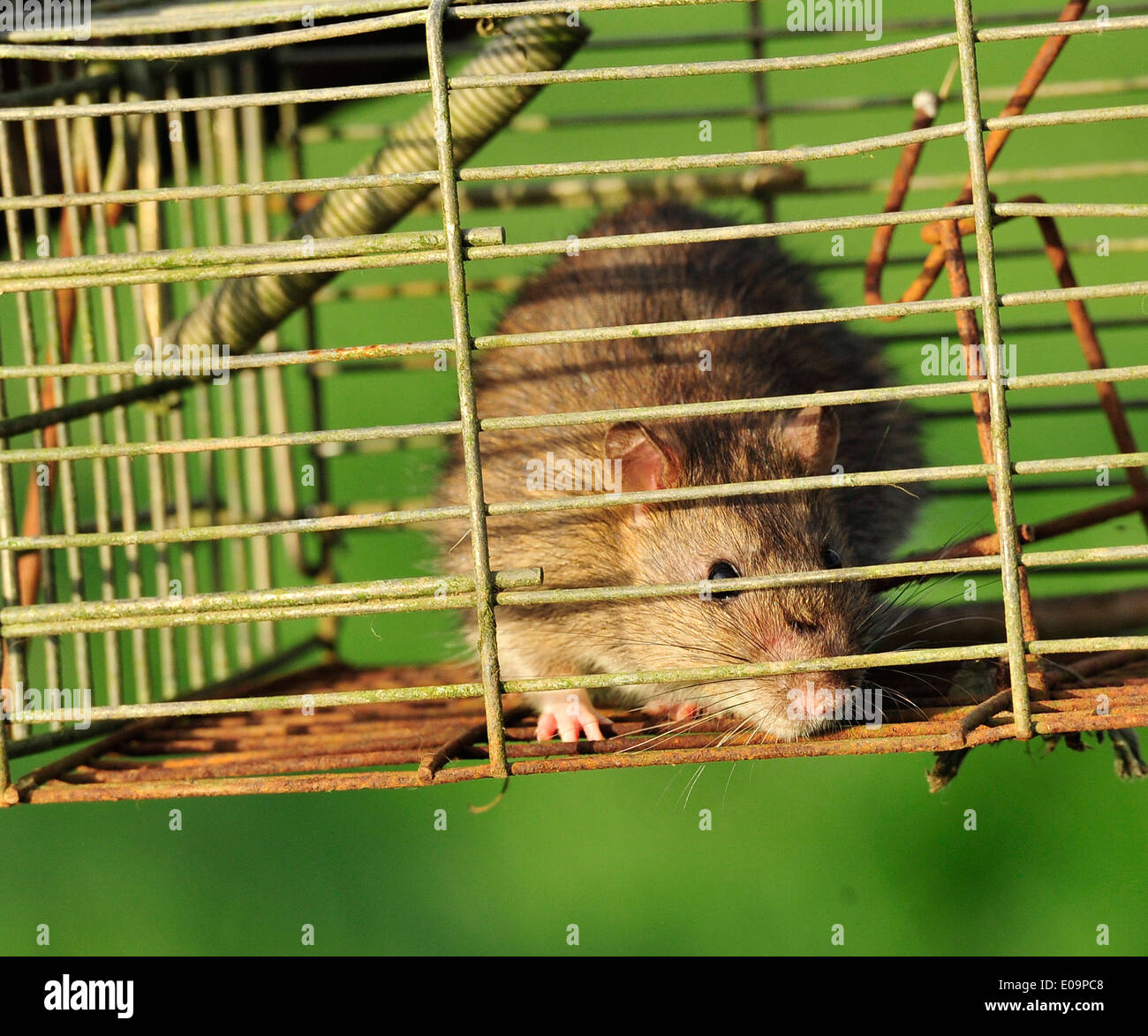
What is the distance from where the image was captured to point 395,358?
2910 mm

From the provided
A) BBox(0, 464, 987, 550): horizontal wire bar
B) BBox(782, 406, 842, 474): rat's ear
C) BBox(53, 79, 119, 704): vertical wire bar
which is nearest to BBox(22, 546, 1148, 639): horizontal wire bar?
BBox(0, 464, 987, 550): horizontal wire bar

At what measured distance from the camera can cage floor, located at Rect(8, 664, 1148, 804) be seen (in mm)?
2246

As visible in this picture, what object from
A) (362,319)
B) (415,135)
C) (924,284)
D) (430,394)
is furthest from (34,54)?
(362,319)

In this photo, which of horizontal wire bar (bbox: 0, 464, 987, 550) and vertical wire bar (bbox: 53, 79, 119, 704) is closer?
horizontal wire bar (bbox: 0, 464, 987, 550)

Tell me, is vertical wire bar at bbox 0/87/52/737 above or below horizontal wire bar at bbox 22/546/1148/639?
above

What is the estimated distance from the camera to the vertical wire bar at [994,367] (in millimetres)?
2168

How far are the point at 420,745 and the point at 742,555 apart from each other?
3.24 feet

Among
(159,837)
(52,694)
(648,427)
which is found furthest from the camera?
(159,837)

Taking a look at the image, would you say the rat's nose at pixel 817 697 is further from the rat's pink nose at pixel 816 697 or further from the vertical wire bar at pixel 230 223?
the vertical wire bar at pixel 230 223

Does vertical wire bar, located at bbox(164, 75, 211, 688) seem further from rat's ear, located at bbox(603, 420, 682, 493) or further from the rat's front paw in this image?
rat's ear, located at bbox(603, 420, 682, 493)

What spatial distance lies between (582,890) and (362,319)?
178 inches

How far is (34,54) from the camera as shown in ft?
7.49

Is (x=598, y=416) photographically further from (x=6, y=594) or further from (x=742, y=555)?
(x=6, y=594)

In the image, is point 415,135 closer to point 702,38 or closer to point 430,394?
point 702,38
